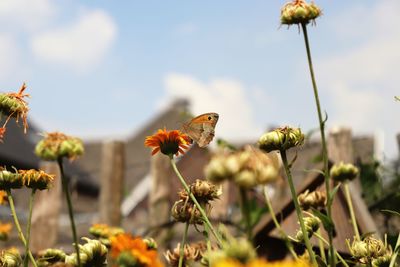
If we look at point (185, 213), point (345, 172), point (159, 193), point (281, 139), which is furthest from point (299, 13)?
point (159, 193)

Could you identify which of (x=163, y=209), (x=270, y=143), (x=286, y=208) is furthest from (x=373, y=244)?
(x=163, y=209)

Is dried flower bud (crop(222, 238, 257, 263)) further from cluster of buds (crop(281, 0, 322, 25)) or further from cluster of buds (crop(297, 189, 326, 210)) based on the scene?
cluster of buds (crop(297, 189, 326, 210))

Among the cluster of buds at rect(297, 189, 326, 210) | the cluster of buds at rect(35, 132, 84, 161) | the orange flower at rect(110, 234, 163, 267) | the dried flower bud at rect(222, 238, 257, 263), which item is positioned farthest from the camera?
the cluster of buds at rect(297, 189, 326, 210)

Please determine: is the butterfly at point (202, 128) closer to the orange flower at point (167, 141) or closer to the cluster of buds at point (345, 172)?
the orange flower at point (167, 141)

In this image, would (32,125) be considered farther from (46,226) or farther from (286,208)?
(286,208)

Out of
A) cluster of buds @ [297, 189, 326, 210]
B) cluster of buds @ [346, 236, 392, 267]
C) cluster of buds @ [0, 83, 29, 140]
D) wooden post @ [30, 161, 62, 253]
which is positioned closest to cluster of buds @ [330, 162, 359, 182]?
cluster of buds @ [297, 189, 326, 210]

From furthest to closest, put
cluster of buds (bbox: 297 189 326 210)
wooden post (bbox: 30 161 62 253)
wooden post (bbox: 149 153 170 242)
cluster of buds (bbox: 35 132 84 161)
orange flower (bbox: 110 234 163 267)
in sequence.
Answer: wooden post (bbox: 149 153 170 242) → wooden post (bbox: 30 161 62 253) → cluster of buds (bbox: 297 189 326 210) → cluster of buds (bbox: 35 132 84 161) → orange flower (bbox: 110 234 163 267)
